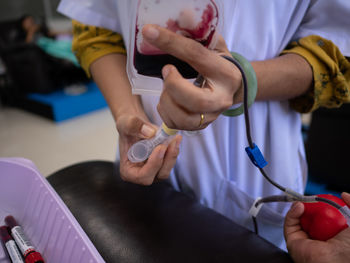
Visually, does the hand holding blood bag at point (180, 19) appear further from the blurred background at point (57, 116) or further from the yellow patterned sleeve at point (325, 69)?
the blurred background at point (57, 116)

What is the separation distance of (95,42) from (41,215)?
0.37 m

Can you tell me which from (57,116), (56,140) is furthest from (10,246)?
(57,116)

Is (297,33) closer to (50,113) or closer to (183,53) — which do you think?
(183,53)

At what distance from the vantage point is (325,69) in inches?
19.2

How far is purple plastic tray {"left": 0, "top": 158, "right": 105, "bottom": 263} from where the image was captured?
347 mm

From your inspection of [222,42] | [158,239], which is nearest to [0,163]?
[158,239]

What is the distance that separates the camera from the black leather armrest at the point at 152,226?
0.42 m

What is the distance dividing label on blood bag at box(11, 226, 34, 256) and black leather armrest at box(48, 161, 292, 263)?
90 mm

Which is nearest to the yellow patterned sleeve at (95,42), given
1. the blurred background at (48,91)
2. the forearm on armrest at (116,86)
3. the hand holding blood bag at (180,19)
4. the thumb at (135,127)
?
the forearm on armrest at (116,86)

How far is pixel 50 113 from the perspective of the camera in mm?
1973

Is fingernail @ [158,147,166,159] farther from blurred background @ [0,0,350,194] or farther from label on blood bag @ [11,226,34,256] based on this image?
blurred background @ [0,0,350,194]

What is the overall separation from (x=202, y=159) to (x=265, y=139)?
0.44 ft

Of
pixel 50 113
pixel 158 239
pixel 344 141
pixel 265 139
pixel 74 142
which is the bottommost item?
pixel 50 113

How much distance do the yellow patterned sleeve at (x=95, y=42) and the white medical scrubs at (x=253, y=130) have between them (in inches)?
1.4
